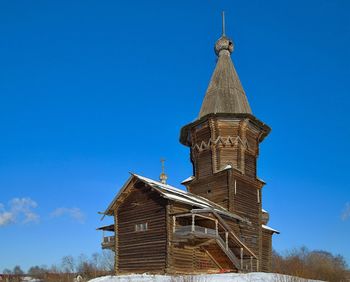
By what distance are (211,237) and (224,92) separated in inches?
582

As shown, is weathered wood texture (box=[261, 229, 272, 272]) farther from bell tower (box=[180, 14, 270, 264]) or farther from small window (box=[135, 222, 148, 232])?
small window (box=[135, 222, 148, 232])

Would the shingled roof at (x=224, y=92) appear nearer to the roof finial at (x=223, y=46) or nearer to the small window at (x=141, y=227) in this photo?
the roof finial at (x=223, y=46)

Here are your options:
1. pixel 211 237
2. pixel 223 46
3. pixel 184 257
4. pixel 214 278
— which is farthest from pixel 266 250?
pixel 223 46

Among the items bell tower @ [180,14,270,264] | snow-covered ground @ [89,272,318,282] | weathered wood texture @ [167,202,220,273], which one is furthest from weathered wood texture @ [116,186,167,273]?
bell tower @ [180,14,270,264]

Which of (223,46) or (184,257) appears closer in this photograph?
(184,257)

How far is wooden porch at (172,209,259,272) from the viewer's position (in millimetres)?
25938

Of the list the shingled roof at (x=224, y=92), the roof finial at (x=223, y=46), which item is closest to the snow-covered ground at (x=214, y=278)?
the shingled roof at (x=224, y=92)

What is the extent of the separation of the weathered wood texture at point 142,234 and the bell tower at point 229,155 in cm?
685

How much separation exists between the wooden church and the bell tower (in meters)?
0.08

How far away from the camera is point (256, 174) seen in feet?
117

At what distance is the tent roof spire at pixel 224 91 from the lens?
35825mm

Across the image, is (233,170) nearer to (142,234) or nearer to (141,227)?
(141,227)

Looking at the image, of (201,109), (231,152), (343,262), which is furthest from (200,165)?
(343,262)

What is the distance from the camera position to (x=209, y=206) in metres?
28.3
